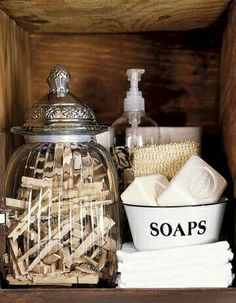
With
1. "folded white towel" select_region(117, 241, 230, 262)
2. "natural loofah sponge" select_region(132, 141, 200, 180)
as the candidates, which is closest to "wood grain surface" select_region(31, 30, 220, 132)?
"natural loofah sponge" select_region(132, 141, 200, 180)

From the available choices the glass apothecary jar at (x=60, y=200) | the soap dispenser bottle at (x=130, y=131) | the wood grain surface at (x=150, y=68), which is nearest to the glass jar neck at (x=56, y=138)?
the glass apothecary jar at (x=60, y=200)

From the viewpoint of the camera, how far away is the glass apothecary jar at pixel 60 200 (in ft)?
2.35

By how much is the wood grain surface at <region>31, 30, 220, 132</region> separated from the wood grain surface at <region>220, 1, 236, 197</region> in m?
0.09

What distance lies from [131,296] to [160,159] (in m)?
0.20

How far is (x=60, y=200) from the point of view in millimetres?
719

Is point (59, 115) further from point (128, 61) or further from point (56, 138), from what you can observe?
point (128, 61)

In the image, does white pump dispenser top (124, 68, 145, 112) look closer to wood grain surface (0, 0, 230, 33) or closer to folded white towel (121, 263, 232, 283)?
wood grain surface (0, 0, 230, 33)

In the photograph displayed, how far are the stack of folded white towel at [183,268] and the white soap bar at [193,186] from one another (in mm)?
60

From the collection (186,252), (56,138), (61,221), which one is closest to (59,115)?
(56,138)

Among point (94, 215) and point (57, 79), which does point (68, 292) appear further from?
point (57, 79)

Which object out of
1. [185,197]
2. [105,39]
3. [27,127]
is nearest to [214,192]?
[185,197]

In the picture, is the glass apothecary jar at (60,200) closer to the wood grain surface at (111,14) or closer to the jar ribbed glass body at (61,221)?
the jar ribbed glass body at (61,221)

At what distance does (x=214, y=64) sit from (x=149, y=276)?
1.43 feet

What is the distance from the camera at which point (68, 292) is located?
0.70 metres
